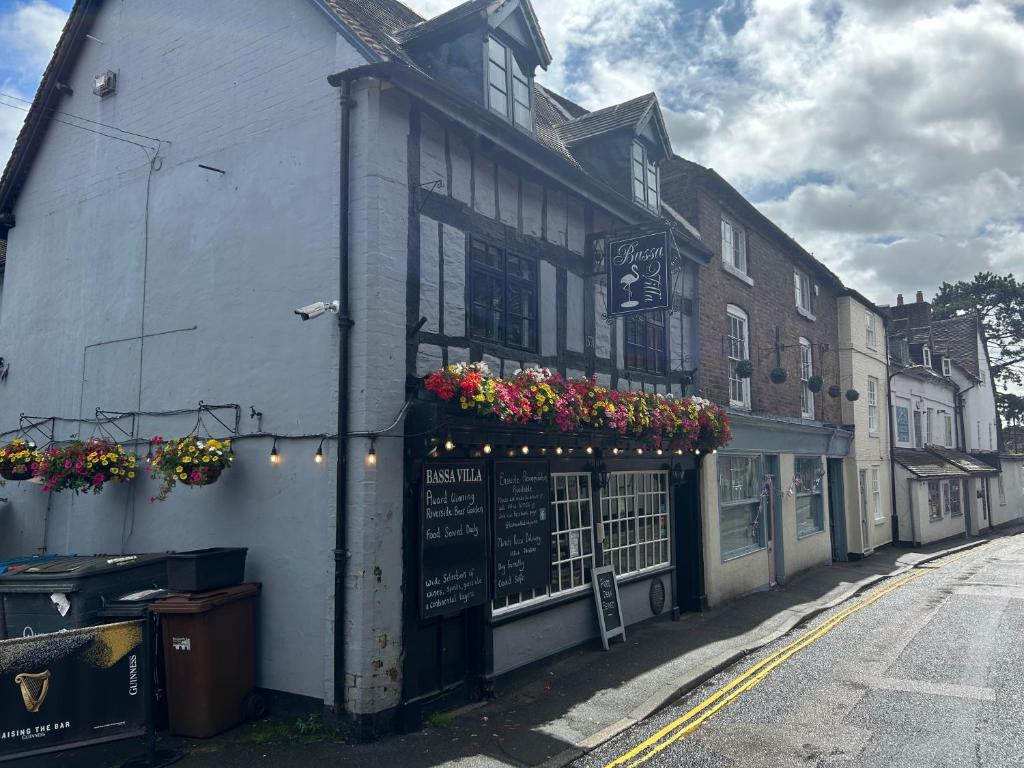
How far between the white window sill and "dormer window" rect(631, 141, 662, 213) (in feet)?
8.62

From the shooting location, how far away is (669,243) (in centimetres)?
1031

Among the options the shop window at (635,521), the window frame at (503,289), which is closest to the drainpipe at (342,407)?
the window frame at (503,289)

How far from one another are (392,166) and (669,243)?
14.1 feet

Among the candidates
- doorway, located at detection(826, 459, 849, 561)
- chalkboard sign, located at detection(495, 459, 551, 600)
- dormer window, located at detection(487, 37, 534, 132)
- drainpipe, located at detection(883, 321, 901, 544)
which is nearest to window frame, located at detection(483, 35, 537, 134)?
dormer window, located at detection(487, 37, 534, 132)

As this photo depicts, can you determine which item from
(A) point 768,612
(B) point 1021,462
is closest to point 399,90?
(A) point 768,612

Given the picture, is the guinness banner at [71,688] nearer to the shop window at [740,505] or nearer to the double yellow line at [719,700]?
the double yellow line at [719,700]

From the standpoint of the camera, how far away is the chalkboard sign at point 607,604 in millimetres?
10547

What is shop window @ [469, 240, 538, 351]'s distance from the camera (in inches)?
355

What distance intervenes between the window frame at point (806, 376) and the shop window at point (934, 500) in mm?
10096

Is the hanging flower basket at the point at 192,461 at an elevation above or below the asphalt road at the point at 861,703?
above

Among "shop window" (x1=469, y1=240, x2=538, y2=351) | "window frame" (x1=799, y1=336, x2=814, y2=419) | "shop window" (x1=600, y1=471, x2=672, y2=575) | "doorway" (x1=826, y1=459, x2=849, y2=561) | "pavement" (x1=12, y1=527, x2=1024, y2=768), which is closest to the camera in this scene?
"pavement" (x1=12, y1=527, x2=1024, y2=768)

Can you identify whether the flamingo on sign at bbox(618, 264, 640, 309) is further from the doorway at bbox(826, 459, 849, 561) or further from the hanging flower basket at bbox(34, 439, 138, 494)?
the doorway at bbox(826, 459, 849, 561)

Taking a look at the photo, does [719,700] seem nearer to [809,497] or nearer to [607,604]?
[607,604]

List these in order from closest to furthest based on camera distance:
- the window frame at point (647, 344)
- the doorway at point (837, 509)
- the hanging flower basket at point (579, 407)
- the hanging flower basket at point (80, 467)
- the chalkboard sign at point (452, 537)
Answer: the hanging flower basket at point (579, 407), the chalkboard sign at point (452, 537), the hanging flower basket at point (80, 467), the window frame at point (647, 344), the doorway at point (837, 509)
